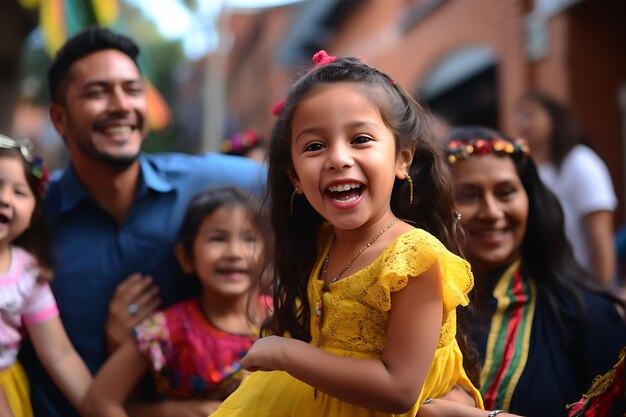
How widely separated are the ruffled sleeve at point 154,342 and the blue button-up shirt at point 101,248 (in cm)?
31

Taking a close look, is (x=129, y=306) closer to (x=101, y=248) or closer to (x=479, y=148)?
(x=101, y=248)

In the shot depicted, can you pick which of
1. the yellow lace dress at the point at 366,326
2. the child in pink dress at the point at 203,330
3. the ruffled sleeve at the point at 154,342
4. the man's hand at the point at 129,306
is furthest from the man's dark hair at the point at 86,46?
the yellow lace dress at the point at 366,326

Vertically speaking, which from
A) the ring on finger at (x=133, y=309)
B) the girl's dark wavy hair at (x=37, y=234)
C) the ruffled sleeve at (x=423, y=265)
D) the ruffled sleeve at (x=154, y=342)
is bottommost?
the ruffled sleeve at (x=154, y=342)

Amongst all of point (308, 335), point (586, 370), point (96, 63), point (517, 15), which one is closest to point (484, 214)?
point (586, 370)

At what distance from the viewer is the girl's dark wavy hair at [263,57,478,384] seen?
1.95 meters

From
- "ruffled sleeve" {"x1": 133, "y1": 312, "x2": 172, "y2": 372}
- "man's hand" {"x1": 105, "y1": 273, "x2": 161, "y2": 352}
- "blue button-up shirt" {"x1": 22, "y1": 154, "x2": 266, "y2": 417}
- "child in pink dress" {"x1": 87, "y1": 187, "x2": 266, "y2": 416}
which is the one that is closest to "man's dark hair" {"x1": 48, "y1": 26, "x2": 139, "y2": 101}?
"blue button-up shirt" {"x1": 22, "y1": 154, "x2": 266, "y2": 417}

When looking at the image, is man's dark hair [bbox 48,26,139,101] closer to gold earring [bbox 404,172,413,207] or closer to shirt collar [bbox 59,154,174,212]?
shirt collar [bbox 59,154,174,212]

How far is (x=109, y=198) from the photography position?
320cm

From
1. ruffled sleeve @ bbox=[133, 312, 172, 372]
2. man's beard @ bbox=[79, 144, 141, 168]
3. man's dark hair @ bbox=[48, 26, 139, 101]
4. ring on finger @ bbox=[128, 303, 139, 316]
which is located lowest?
ruffled sleeve @ bbox=[133, 312, 172, 372]

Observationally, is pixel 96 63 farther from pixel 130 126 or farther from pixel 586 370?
pixel 586 370

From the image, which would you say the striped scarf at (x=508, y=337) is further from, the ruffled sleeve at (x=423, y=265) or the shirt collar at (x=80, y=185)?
the shirt collar at (x=80, y=185)

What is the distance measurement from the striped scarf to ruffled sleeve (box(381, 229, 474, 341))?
646 millimetres

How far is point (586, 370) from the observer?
8.01 ft

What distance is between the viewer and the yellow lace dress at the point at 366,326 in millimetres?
1783
